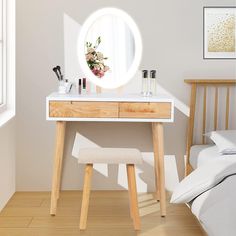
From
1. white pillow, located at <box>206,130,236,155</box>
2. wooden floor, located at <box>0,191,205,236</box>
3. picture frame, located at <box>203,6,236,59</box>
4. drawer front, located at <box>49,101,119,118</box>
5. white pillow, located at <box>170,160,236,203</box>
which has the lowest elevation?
wooden floor, located at <box>0,191,205,236</box>

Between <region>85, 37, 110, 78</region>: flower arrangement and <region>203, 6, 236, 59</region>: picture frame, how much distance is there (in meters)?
0.79

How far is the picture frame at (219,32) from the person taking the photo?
4539 millimetres

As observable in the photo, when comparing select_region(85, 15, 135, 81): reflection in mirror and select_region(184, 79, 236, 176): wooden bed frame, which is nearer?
select_region(184, 79, 236, 176): wooden bed frame

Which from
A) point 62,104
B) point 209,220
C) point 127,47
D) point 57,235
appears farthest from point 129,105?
point 209,220

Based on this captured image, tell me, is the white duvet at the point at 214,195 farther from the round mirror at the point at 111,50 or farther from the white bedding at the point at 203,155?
the round mirror at the point at 111,50

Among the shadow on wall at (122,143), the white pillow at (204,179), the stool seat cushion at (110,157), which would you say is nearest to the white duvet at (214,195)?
the white pillow at (204,179)

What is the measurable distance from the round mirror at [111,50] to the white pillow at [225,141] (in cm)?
87

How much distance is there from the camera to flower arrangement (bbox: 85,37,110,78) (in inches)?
179

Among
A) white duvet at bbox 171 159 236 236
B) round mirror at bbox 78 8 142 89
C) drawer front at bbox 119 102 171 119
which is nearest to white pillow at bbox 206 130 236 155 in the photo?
white duvet at bbox 171 159 236 236

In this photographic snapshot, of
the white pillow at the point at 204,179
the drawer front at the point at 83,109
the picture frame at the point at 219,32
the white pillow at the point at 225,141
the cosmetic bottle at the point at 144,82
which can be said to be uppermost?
the picture frame at the point at 219,32

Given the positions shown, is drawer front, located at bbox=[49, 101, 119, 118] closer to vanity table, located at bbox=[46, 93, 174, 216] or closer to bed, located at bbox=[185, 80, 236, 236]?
vanity table, located at bbox=[46, 93, 174, 216]

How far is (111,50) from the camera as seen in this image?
179 inches

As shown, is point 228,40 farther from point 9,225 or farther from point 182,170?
point 9,225

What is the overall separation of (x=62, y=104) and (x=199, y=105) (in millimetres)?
1174
